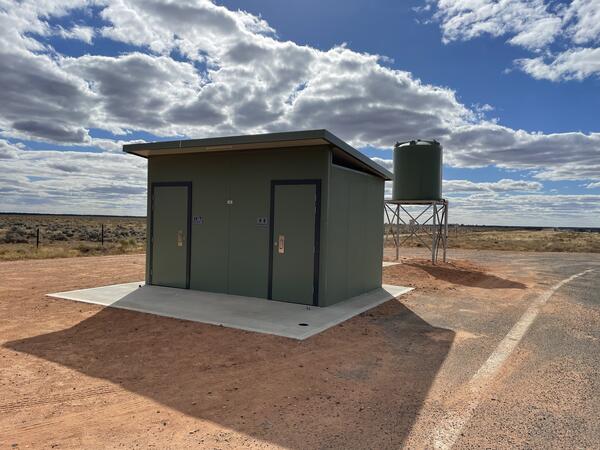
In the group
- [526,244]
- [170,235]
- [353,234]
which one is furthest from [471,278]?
[526,244]

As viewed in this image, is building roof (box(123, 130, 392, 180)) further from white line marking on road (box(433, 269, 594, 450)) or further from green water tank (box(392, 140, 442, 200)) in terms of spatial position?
green water tank (box(392, 140, 442, 200))

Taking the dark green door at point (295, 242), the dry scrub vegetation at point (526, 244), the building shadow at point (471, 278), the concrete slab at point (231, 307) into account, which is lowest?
the building shadow at point (471, 278)

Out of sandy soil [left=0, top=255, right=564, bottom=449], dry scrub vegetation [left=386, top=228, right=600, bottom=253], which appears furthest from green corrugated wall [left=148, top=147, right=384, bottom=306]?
dry scrub vegetation [left=386, top=228, right=600, bottom=253]

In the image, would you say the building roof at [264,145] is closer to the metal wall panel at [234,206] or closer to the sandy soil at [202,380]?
the metal wall panel at [234,206]

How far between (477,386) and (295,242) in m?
4.90

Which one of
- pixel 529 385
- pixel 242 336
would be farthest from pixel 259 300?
pixel 529 385

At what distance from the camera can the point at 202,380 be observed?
4.79 meters

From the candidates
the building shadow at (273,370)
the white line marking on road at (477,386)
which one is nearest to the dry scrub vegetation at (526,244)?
the white line marking on road at (477,386)

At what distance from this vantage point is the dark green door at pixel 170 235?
10367 mm

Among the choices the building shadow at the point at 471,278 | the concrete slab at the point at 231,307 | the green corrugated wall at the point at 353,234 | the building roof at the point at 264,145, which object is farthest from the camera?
the building shadow at the point at 471,278

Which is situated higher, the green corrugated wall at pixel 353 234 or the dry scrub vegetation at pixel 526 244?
the green corrugated wall at pixel 353 234

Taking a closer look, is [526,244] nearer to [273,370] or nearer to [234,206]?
[234,206]

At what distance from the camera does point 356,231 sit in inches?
405

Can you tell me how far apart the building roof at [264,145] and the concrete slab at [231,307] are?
3305mm
